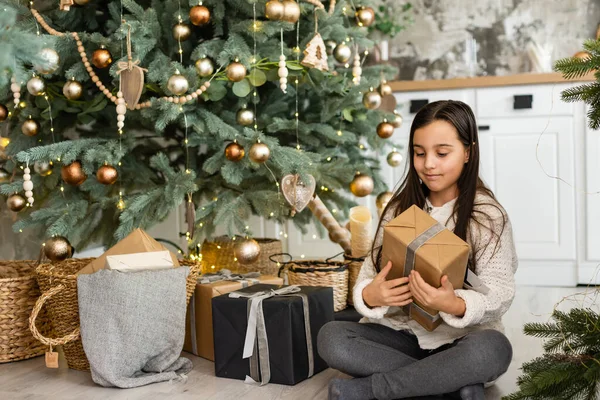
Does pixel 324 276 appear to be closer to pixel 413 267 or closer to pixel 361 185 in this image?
pixel 361 185

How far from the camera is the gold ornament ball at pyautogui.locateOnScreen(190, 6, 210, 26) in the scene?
219 centimetres

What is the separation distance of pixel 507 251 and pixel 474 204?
127mm

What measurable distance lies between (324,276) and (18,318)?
88 centimetres

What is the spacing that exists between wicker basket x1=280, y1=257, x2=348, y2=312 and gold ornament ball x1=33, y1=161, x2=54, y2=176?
830 millimetres

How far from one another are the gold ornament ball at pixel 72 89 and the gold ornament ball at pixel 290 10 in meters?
0.67

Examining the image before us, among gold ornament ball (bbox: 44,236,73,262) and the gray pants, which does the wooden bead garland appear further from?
the gray pants

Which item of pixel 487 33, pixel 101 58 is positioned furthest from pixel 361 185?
pixel 487 33

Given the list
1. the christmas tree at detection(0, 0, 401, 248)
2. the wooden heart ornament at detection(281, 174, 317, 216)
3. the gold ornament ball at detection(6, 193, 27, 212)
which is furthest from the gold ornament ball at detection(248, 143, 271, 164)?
the gold ornament ball at detection(6, 193, 27, 212)

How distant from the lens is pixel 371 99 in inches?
103

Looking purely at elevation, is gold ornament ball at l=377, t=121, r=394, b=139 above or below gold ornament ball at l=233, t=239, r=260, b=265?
above

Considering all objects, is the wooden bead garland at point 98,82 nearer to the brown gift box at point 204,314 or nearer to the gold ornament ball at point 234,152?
the gold ornament ball at point 234,152

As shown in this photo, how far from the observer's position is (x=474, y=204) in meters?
1.61

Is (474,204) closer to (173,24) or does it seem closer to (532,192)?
(173,24)

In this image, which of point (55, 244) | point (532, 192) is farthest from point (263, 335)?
point (532, 192)
